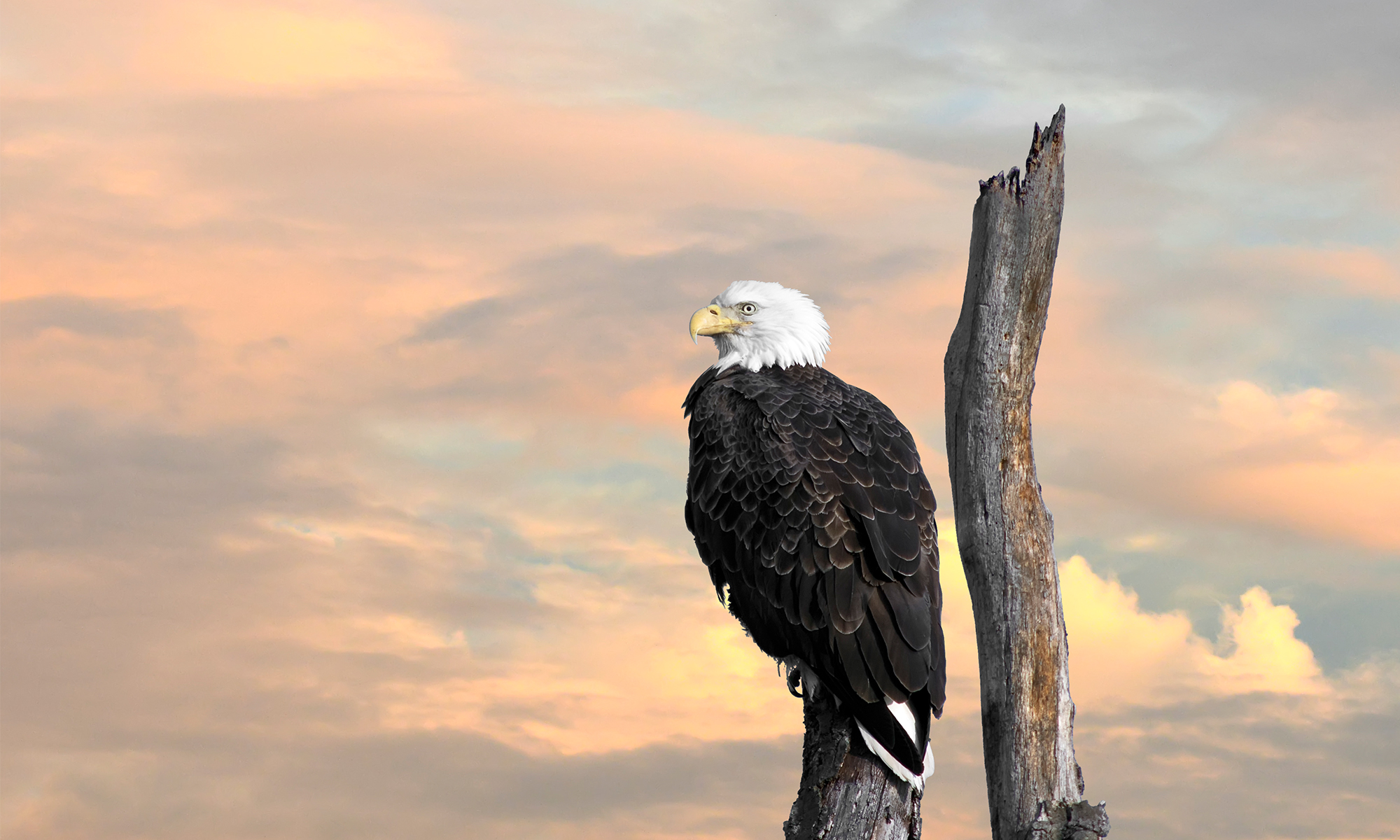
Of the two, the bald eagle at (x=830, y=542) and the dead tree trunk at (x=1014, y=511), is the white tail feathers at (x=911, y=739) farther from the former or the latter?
the dead tree trunk at (x=1014, y=511)

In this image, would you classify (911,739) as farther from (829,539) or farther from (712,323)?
(712,323)

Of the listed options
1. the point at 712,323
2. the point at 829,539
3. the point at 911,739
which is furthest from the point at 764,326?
the point at 911,739

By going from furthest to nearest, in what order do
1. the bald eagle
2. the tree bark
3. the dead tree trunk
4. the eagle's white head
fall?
the eagle's white head
the dead tree trunk
the bald eagle
the tree bark

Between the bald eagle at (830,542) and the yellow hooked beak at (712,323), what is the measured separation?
0.62 meters

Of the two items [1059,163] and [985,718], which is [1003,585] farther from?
[1059,163]

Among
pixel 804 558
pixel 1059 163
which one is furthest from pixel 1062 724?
pixel 1059 163

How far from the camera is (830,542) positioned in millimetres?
7902

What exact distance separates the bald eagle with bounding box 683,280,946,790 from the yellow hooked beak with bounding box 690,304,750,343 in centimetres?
62

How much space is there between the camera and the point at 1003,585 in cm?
891

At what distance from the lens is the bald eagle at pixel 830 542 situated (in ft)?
25.2

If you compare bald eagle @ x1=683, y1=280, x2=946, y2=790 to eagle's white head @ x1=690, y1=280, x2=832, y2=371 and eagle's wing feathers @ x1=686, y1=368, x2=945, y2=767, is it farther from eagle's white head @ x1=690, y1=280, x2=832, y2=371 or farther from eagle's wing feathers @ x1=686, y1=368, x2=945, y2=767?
eagle's white head @ x1=690, y1=280, x2=832, y2=371

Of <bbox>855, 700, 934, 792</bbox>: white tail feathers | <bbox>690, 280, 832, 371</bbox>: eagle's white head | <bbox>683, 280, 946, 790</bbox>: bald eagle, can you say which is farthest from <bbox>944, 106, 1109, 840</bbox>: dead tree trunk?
<bbox>855, 700, 934, 792</bbox>: white tail feathers

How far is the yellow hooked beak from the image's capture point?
9609 mm

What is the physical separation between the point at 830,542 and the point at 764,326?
225cm
